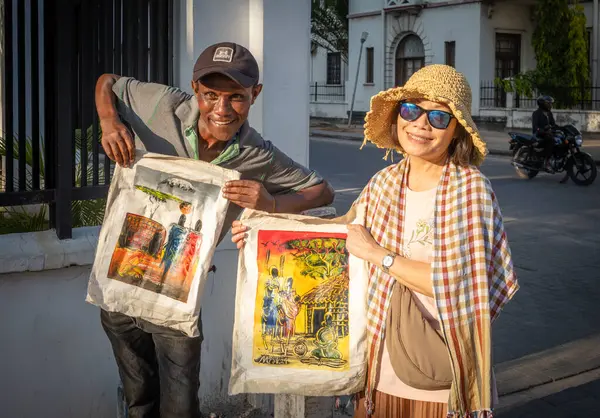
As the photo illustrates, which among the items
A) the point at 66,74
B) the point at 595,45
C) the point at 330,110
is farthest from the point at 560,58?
the point at 66,74

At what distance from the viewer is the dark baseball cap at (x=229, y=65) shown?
2.80 meters

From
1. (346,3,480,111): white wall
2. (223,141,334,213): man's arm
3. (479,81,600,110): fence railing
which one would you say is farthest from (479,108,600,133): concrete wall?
(223,141,334,213): man's arm

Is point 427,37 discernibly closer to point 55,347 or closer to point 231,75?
point 55,347

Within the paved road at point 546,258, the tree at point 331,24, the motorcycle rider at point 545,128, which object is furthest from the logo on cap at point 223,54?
the tree at point 331,24

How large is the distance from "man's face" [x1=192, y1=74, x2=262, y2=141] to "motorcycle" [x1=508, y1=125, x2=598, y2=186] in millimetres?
12923

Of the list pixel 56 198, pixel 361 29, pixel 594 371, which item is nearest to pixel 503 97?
pixel 361 29

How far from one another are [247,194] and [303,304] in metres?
0.44

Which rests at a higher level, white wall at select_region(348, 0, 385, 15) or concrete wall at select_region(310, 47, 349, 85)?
white wall at select_region(348, 0, 385, 15)

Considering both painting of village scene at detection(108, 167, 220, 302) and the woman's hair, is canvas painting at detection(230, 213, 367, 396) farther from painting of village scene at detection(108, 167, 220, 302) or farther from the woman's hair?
the woman's hair

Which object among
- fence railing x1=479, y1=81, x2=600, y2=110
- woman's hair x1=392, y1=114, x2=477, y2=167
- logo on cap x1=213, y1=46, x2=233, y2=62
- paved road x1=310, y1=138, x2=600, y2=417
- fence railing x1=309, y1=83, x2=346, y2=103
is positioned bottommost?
paved road x1=310, y1=138, x2=600, y2=417

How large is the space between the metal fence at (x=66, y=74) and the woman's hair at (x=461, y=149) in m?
2.08

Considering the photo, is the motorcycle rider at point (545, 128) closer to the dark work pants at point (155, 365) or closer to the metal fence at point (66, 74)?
the metal fence at point (66, 74)

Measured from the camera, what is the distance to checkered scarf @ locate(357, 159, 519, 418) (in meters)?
2.53

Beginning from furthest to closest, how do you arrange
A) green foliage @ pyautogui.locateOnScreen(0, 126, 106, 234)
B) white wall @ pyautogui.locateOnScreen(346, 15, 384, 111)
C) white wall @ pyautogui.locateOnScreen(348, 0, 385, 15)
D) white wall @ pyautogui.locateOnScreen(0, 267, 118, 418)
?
white wall @ pyautogui.locateOnScreen(346, 15, 384, 111)
white wall @ pyautogui.locateOnScreen(348, 0, 385, 15)
green foliage @ pyautogui.locateOnScreen(0, 126, 106, 234)
white wall @ pyautogui.locateOnScreen(0, 267, 118, 418)
